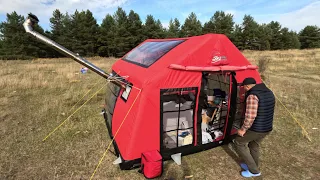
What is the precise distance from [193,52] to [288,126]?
14.2ft

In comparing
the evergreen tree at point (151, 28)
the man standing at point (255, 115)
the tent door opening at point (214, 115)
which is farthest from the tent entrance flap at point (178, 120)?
the evergreen tree at point (151, 28)

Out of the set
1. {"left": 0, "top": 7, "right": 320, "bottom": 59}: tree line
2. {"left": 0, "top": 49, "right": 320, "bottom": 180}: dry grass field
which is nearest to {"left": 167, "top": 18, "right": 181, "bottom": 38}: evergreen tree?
{"left": 0, "top": 7, "right": 320, "bottom": 59}: tree line

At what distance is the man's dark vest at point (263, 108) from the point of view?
329 centimetres

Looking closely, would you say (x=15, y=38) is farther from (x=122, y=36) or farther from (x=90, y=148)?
(x=90, y=148)

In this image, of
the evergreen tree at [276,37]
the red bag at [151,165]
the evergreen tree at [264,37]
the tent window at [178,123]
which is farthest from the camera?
the evergreen tree at [276,37]

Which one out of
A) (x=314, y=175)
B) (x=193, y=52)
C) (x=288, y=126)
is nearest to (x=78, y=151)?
(x=193, y=52)

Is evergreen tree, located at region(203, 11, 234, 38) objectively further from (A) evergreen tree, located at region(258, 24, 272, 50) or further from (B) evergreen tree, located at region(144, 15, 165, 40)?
(B) evergreen tree, located at region(144, 15, 165, 40)

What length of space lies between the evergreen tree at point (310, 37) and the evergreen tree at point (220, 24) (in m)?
30.1

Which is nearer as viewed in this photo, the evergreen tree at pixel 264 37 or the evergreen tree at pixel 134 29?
the evergreen tree at pixel 134 29

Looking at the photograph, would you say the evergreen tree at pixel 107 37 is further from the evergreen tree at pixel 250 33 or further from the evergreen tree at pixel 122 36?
the evergreen tree at pixel 250 33

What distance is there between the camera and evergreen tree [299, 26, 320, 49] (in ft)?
184

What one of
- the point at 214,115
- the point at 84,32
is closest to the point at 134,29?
the point at 84,32

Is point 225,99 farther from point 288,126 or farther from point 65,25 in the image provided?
point 65,25

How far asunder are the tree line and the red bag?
109 ft
